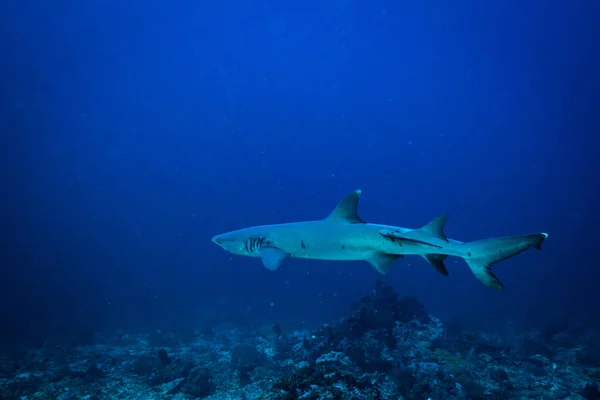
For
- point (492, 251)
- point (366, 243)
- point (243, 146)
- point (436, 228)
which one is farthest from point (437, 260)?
point (243, 146)

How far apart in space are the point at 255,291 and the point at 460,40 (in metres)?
88.2

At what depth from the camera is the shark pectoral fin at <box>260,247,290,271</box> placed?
18.6ft

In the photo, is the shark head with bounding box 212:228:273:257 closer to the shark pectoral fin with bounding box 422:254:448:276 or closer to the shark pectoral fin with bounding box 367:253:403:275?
the shark pectoral fin with bounding box 367:253:403:275

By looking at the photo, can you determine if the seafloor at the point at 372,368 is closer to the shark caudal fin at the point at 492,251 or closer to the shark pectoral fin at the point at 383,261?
the shark pectoral fin at the point at 383,261

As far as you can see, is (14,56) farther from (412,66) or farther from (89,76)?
(412,66)

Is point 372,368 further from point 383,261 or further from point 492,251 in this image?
point 492,251

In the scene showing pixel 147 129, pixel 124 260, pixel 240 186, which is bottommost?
pixel 124 260

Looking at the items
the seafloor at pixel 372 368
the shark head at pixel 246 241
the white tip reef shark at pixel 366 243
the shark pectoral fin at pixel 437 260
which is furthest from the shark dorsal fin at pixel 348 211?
the seafloor at pixel 372 368

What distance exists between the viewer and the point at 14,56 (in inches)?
2282

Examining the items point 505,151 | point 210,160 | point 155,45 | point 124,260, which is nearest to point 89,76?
point 155,45

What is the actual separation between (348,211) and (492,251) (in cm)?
251

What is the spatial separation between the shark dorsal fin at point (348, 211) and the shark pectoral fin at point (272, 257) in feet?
4.11

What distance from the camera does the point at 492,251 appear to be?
440 cm

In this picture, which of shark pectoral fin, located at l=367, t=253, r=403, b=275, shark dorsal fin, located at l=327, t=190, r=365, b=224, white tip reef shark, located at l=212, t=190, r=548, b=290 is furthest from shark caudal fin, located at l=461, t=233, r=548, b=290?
shark dorsal fin, located at l=327, t=190, r=365, b=224
